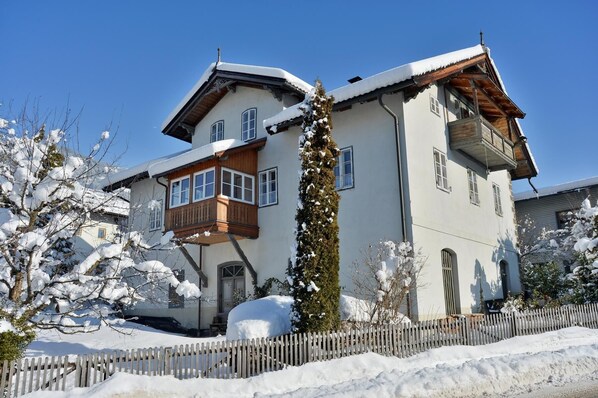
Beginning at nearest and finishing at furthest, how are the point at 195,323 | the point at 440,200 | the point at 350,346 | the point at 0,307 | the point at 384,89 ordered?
the point at 0,307 → the point at 350,346 → the point at 384,89 → the point at 440,200 → the point at 195,323

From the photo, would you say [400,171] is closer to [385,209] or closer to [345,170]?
[385,209]

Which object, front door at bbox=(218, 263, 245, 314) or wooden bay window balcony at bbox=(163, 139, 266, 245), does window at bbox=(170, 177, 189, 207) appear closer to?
wooden bay window balcony at bbox=(163, 139, 266, 245)

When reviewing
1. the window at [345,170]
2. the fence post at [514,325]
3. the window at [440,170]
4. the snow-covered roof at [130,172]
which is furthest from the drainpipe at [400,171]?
the snow-covered roof at [130,172]

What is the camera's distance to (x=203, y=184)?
1766 centimetres

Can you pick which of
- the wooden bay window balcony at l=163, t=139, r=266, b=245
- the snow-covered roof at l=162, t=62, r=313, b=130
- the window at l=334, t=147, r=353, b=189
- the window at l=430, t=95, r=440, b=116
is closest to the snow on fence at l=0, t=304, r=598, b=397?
the window at l=334, t=147, r=353, b=189

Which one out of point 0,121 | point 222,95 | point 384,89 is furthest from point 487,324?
point 222,95

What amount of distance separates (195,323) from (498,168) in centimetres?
1417

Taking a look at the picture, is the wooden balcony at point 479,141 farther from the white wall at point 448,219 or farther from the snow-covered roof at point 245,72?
the snow-covered roof at point 245,72

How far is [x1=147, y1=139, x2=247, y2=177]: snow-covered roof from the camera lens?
16.9 metres

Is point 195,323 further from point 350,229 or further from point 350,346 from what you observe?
point 350,346

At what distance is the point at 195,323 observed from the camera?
19375 mm

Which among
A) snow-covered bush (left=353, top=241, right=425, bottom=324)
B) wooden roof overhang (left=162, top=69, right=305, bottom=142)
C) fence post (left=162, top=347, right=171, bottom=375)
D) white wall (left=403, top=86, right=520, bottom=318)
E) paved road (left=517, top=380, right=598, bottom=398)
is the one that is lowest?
paved road (left=517, top=380, right=598, bottom=398)

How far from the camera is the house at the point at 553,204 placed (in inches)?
1023

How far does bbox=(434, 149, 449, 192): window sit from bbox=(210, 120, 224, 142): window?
946 cm
